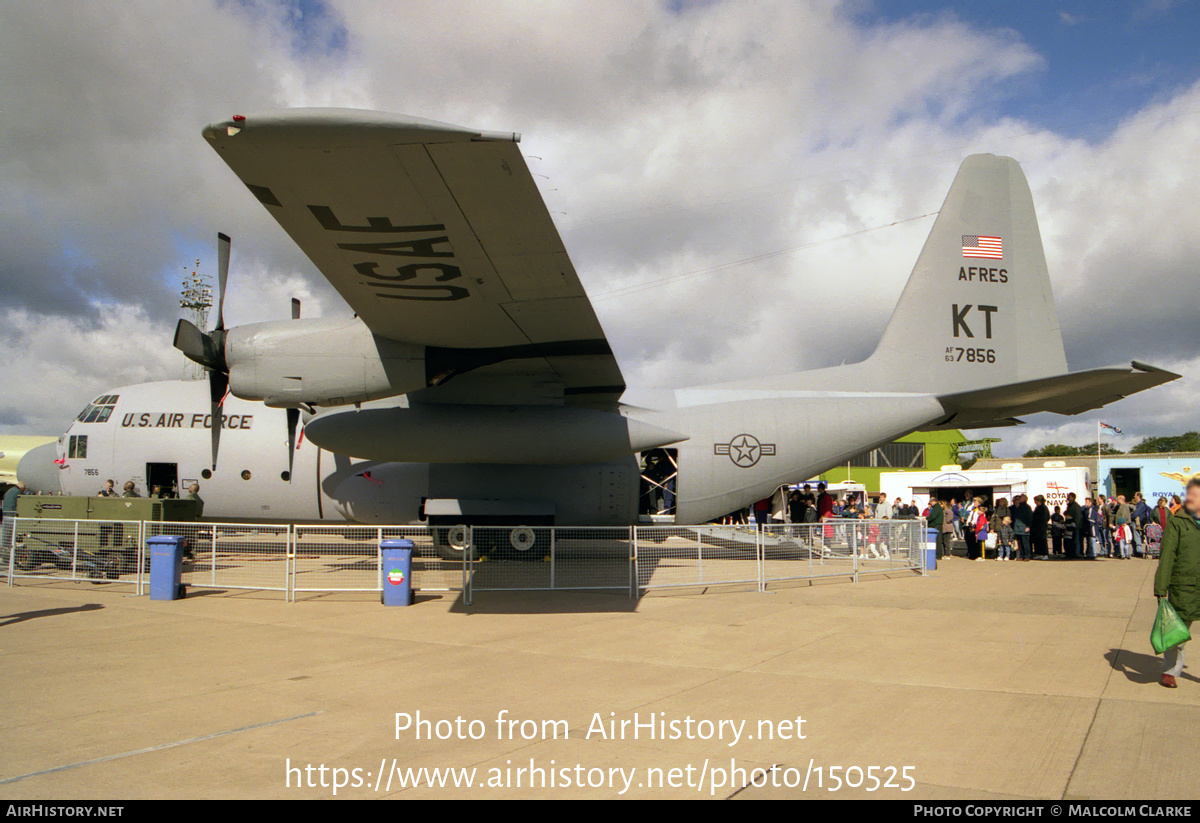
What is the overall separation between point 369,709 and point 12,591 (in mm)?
9303

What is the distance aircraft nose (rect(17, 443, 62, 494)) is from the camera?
16.8m

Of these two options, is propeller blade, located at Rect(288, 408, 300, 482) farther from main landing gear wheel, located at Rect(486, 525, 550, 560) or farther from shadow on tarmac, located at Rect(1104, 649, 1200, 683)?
shadow on tarmac, located at Rect(1104, 649, 1200, 683)

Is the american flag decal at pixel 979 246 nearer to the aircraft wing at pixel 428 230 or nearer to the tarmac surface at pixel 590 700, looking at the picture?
the tarmac surface at pixel 590 700

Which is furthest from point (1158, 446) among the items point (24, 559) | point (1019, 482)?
point (24, 559)

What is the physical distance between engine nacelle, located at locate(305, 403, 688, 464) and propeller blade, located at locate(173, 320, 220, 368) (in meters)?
→ 1.77

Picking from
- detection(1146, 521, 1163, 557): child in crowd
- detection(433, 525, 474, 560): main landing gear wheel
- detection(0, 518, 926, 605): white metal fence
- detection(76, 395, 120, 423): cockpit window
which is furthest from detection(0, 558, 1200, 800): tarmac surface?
detection(1146, 521, 1163, 557): child in crowd

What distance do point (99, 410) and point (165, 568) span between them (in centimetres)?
786

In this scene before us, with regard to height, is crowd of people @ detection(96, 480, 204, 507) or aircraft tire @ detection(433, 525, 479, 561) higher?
crowd of people @ detection(96, 480, 204, 507)

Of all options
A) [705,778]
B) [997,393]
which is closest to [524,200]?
[705,778]

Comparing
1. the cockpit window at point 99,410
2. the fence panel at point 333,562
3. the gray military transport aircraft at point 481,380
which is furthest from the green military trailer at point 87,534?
the cockpit window at point 99,410

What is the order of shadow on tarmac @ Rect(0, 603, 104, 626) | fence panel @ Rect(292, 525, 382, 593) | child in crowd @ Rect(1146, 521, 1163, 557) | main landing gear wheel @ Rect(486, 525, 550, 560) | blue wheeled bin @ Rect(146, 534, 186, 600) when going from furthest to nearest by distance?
child in crowd @ Rect(1146, 521, 1163, 557) → main landing gear wheel @ Rect(486, 525, 550, 560) → fence panel @ Rect(292, 525, 382, 593) → blue wheeled bin @ Rect(146, 534, 186, 600) → shadow on tarmac @ Rect(0, 603, 104, 626)

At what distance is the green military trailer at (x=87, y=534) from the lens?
11.6 metres
